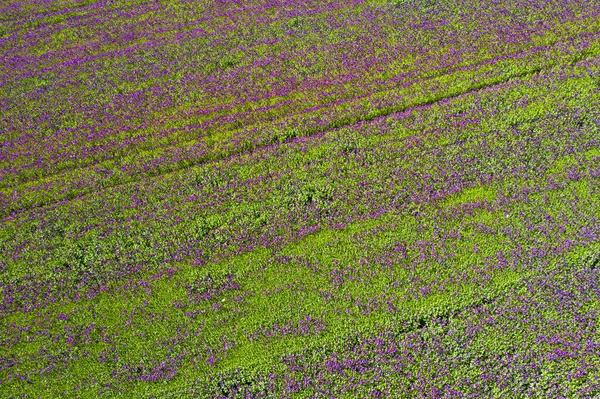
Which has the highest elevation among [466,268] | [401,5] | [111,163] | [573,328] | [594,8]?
[401,5]

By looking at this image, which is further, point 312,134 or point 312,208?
point 312,134

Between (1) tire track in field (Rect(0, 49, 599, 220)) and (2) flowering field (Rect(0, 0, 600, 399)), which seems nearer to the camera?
(2) flowering field (Rect(0, 0, 600, 399))

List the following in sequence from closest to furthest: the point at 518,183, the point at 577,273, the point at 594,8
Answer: the point at 577,273, the point at 518,183, the point at 594,8

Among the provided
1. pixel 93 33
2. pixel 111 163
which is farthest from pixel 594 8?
pixel 93 33

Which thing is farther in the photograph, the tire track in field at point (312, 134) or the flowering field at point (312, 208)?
the tire track in field at point (312, 134)

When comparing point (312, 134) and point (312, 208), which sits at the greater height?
point (312, 134)

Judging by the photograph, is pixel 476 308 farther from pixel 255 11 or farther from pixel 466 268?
pixel 255 11

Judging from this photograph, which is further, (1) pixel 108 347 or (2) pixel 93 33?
(2) pixel 93 33

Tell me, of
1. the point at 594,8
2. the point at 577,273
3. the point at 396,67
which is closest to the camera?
the point at 577,273
